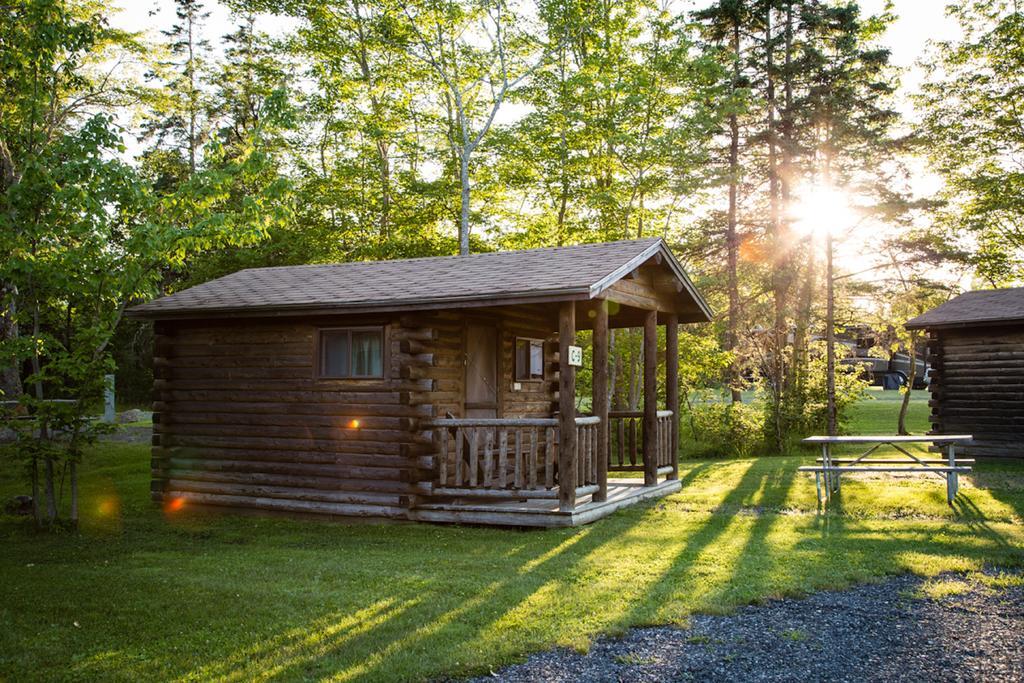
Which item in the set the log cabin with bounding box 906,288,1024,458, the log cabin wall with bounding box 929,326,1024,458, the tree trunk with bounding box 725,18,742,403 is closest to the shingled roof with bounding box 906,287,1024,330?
the log cabin with bounding box 906,288,1024,458

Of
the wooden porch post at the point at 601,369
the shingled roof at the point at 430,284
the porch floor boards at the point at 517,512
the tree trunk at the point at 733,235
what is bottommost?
→ the porch floor boards at the point at 517,512

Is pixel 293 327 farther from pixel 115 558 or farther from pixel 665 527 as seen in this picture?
pixel 665 527

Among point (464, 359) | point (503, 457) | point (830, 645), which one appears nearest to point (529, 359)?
point (464, 359)

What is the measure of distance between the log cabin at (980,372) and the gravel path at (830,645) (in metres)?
13.0

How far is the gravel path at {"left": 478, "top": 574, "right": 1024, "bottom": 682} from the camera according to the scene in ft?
18.0

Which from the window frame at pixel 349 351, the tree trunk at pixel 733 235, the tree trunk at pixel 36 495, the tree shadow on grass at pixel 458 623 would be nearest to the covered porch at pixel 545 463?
the window frame at pixel 349 351

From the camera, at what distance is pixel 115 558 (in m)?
9.50

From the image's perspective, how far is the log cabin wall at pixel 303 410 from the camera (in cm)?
1168

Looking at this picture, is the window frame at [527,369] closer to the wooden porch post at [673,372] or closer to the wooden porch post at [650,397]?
the wooden porch post at [650,397]

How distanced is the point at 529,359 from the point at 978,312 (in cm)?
1113

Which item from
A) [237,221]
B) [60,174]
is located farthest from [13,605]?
[237,221]

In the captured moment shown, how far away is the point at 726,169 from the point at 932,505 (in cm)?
1584

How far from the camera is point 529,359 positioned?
47.8ft

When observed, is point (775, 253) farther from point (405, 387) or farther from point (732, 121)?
point (405, 387)
